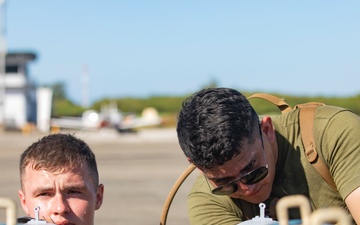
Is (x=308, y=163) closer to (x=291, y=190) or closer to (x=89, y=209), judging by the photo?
(x=291, y=190)

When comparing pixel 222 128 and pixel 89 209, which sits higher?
pixel 222 128

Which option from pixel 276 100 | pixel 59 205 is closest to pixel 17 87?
pixel 276 100

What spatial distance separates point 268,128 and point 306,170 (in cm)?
25

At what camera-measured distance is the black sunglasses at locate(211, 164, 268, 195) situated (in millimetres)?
2443

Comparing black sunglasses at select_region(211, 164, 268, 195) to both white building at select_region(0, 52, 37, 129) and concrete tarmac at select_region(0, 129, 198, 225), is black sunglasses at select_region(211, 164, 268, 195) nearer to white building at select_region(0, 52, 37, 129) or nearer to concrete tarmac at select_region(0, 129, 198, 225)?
concrete tarmac at select_region(0, 129, 198, 225)

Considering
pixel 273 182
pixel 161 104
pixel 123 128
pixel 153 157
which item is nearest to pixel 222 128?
pixel 273 182

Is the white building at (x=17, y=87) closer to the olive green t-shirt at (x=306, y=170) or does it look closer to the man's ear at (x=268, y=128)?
the olive green t-shirt at (x=306, y=170)

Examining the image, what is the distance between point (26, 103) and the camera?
5931 cm

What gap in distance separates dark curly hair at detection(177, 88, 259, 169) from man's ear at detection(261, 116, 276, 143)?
0.16 meters

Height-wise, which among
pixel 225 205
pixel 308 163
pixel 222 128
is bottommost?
pixel 225 205

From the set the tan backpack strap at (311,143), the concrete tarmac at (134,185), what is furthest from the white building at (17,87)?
the tan backpack strap at (311,143)

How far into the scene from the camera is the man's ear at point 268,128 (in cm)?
263

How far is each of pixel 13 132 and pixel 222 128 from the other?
48000 mm

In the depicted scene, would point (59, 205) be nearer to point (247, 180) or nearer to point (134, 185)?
point (247, 180)
